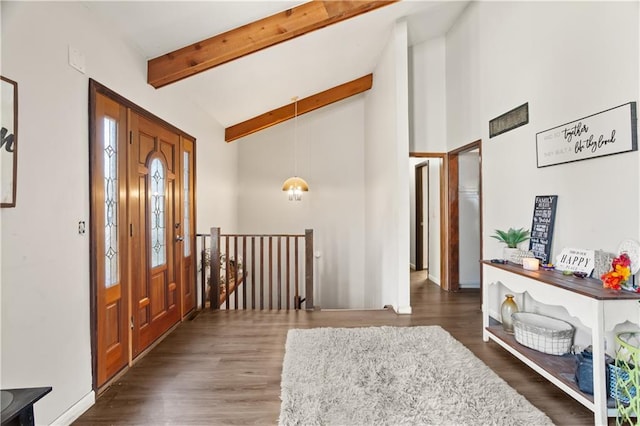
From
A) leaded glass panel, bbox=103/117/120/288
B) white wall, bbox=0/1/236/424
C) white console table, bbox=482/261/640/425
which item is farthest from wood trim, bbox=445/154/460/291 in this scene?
white wall, bbox=0/1/236/424

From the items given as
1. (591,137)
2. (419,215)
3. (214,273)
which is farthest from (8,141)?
(419,215)

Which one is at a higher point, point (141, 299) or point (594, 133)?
point (594, 133)

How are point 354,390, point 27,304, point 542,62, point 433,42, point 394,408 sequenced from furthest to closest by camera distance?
1. point 433,42
2. point 542,62
3. point 354,390
4. point 394,408
5. point 27,304

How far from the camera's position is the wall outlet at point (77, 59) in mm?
1891

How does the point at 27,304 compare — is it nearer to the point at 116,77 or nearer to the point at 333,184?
the point at 116,77

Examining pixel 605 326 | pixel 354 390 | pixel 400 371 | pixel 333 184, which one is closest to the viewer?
pixel 605 326

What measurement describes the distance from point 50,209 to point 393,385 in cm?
240

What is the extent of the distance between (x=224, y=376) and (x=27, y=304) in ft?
4.36

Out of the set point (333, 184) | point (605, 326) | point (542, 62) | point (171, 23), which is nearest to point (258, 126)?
point (333, 184)

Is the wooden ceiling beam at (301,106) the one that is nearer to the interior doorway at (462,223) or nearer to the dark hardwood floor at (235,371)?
the interior doorway at (462,223)

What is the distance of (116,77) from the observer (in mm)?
2361

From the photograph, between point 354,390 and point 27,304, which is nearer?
point 27,304

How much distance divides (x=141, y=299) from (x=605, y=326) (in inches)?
132

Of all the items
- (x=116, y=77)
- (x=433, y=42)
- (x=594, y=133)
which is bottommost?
(x=594, y=133)
